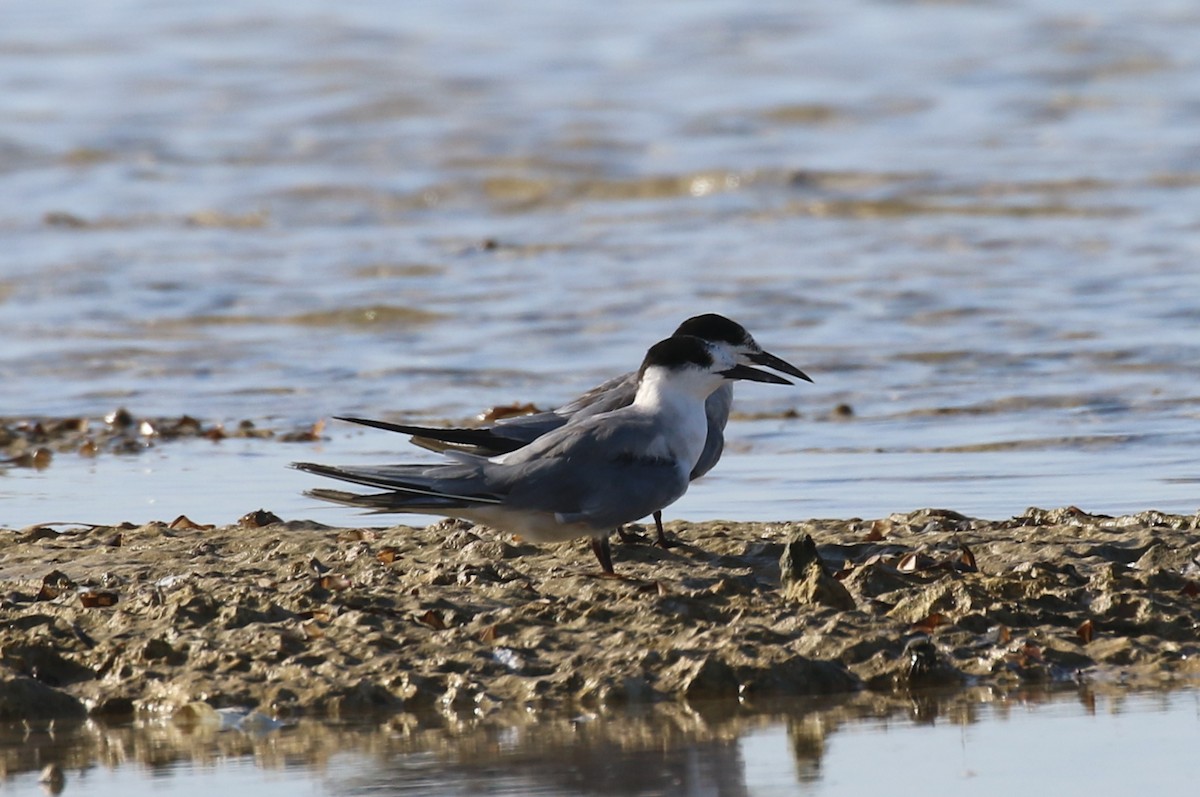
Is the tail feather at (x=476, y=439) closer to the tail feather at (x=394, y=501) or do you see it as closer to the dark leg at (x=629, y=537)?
the dark leg at (x=629, y=537)

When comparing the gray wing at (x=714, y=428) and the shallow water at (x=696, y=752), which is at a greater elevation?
the gray wing at (x=714, y=428)

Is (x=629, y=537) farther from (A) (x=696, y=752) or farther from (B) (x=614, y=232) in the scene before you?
(B) (x=614, y=232)

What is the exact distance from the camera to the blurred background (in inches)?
314

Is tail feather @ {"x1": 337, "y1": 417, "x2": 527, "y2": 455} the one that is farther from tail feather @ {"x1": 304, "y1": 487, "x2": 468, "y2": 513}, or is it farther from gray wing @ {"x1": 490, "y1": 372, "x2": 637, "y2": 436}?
tail feather @ {"x1": 304, "y1": 487, "x2": 468, "y2": 513}

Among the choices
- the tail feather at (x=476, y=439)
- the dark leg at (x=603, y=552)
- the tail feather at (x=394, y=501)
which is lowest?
the dark leg at (x=603, y=552)

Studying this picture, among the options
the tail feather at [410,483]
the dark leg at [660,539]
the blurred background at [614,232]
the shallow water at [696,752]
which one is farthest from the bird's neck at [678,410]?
the shallow water at [696,752]

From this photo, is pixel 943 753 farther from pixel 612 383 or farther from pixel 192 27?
pixel 192 27

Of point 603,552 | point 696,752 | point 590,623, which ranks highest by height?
point 603,552

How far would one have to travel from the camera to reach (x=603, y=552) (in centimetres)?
526

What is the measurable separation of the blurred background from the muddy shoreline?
3.80 ft

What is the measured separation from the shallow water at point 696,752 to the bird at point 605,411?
4.78ft

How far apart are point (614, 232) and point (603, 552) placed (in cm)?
915

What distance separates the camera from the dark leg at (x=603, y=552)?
205 inches

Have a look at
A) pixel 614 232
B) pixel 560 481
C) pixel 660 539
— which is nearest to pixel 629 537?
pixel 660 539
